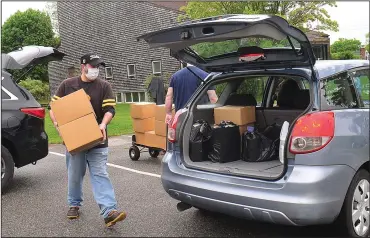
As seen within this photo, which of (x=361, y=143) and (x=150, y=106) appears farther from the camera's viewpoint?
(x=150, y=106)

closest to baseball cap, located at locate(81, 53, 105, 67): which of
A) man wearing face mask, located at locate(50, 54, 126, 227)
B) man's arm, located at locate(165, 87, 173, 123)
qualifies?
man wearing face mask, located at locate(50, 54, 126, 227)

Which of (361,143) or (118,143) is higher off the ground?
(361,143)

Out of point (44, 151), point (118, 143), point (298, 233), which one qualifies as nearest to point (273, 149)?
point (298, 233)

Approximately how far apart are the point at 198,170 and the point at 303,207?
1106 millimetres

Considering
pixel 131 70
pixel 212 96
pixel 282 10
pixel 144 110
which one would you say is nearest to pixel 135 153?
pixel 144 110

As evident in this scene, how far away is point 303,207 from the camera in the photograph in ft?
10.6

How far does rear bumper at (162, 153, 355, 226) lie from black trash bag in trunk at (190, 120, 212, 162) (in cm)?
65

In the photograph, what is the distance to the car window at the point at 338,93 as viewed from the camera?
358 cm

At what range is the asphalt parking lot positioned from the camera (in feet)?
13.4

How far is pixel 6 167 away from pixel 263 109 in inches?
136

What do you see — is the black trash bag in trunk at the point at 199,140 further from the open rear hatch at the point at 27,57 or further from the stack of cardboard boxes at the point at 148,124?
the open rear hatch at the point at 27,57

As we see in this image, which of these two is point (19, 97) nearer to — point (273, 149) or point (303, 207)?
point (273, 149)

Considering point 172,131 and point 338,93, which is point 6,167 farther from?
point 338,93

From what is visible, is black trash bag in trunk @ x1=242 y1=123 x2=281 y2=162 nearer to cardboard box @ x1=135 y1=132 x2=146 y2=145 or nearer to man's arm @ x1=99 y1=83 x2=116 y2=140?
man's arm @ x1=99 y1=83 x2=116 y2=140
